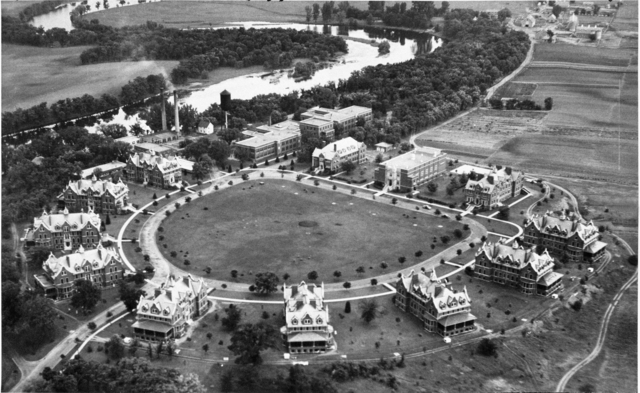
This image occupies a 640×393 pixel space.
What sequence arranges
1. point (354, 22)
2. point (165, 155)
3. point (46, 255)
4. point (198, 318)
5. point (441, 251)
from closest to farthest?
point (198, 318), point (46, 255), point (441, 251), point (165, 155), point (354, 22)

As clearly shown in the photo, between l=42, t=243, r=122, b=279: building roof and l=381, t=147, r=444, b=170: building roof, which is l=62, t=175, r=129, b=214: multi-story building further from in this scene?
l=381, t=147, r=444, b=170: building roof

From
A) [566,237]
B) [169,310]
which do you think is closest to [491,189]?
[566,237]

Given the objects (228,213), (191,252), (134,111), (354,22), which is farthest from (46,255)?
(354,22)

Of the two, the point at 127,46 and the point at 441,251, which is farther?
the point at 127,46

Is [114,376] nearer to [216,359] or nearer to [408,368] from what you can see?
[216,359]

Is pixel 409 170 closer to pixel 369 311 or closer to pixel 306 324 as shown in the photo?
pixel 369 311

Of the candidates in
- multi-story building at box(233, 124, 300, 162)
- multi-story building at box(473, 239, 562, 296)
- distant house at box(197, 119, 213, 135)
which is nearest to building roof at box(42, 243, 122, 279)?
multi-story building at box(473, 239, 562, 296)
